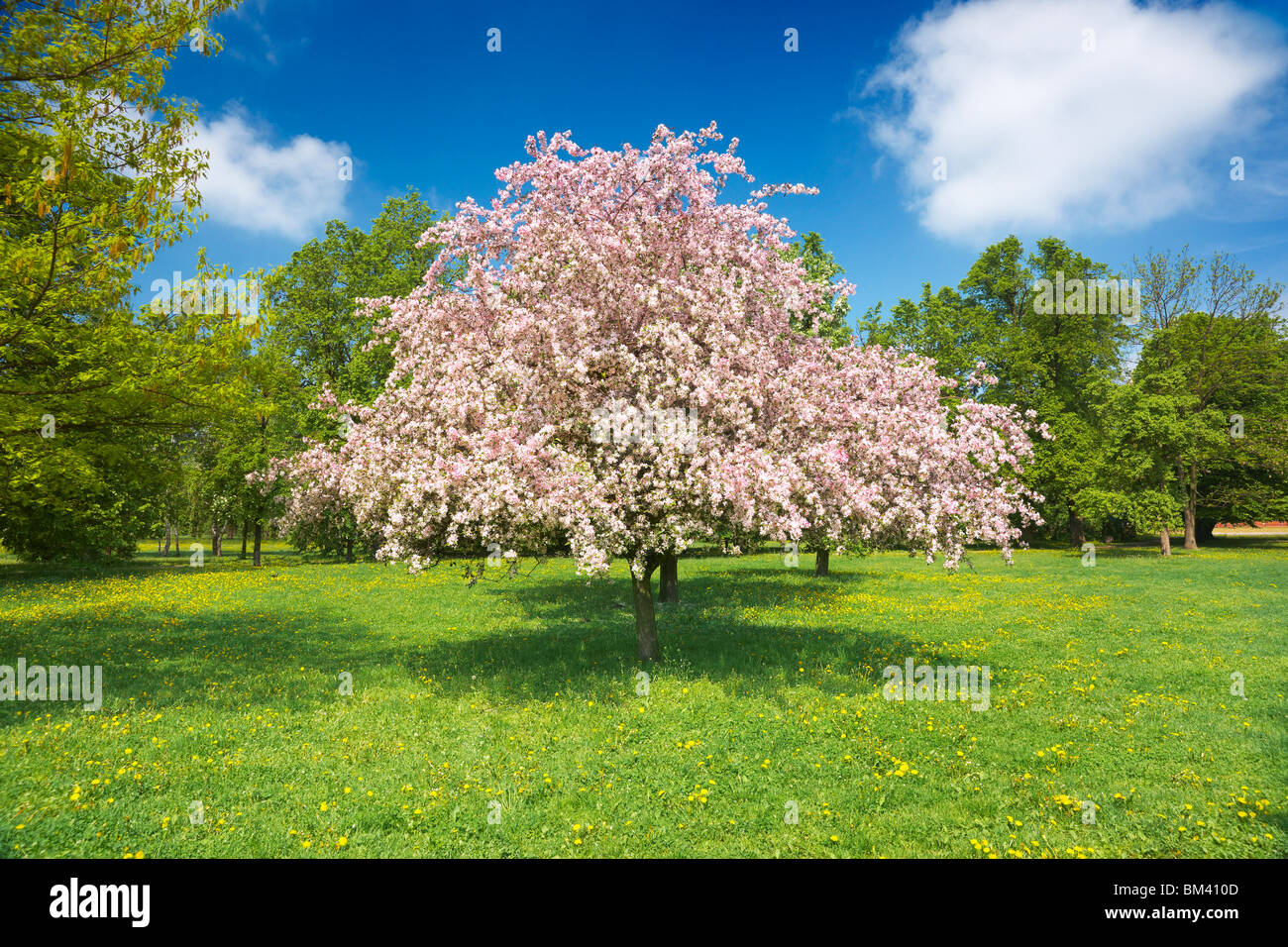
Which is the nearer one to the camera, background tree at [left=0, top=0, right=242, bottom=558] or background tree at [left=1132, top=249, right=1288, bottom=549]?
background tree at [left=0, top=0, right=242, bottom=558]

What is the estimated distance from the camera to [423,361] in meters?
12.4

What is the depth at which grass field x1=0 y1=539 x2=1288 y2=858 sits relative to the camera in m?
7.27

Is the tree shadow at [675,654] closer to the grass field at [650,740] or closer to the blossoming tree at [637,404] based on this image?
the grass field at [650,740]

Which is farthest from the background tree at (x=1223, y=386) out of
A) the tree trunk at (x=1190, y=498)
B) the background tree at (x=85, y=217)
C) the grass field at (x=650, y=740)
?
the background tree at (x=85, y=217)

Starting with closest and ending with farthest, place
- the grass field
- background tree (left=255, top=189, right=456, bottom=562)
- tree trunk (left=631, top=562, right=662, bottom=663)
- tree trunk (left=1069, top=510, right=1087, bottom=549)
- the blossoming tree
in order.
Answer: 1. the grass field
2. the blossoming tree
3. tree trunk (left=631, top=562, right=662, bottom=663)
4. background tree (left=255, top=189, right=456, bottom=562)
5. tree trunk (left=1069, top=510, right=1087, bottom=549)

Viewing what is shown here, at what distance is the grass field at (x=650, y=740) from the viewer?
7.27 metres

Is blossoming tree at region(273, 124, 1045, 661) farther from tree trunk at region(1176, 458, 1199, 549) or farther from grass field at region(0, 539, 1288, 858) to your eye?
tree trunk at region(1176, 458, 1199, 549)

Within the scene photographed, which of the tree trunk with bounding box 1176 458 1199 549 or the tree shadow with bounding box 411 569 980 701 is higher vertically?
the tree trunk with bounding box 1176 458 1199 549

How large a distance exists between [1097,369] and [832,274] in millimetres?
33055

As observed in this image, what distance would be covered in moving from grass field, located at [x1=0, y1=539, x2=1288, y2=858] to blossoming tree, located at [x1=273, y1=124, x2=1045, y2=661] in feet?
9.24

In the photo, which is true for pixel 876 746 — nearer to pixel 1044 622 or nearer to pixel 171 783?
pixel 171 783

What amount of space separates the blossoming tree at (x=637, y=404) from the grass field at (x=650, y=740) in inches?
111

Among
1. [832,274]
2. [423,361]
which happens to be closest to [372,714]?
[423,361]

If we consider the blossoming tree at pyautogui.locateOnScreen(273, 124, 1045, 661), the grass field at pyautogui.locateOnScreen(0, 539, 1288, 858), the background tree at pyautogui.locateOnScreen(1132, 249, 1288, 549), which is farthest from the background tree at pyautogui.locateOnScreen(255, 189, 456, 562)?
the background tree at pyautogui.locateOnScreen(1132, 249, 1288, 549)
